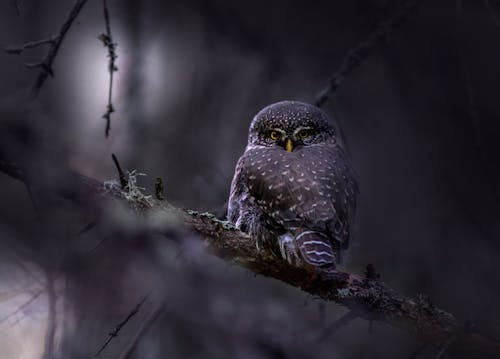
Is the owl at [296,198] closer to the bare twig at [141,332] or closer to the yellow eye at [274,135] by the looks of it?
the yellow eye at [274,135]

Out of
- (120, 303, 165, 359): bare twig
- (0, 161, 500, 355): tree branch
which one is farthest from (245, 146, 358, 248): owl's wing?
(120, 303, 165, 359): bare twig

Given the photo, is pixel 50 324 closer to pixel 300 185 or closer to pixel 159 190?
pixel 159 190

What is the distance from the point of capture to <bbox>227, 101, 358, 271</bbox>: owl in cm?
284

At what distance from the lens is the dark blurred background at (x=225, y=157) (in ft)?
7.02

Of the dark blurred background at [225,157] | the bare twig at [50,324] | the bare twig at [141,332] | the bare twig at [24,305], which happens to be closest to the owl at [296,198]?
the dark blurred background at [225,157]

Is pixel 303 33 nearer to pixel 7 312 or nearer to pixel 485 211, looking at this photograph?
pixel 485 211

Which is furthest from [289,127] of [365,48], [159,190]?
[159,190]

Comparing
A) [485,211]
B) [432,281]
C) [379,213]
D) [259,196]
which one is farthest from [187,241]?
[379,213]

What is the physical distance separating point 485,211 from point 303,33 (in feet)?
7.03

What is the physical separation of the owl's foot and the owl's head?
950mm

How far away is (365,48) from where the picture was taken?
3.54m

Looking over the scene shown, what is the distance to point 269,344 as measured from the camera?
2.90 m

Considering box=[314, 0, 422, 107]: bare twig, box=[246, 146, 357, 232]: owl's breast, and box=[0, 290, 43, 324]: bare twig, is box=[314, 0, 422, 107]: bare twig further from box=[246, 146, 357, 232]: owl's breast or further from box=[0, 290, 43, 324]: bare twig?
box=[0, 290, 43, 324]: bare twig

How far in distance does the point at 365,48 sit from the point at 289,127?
0.67 metres
